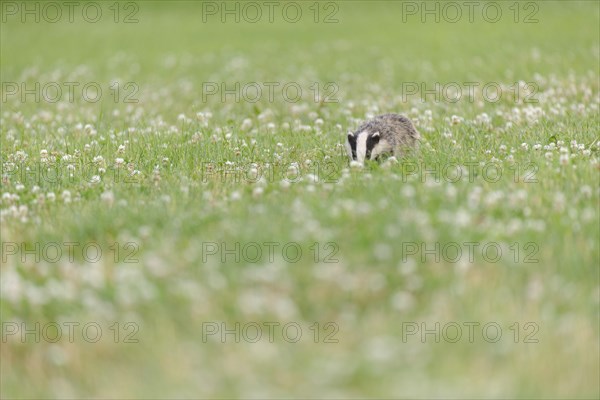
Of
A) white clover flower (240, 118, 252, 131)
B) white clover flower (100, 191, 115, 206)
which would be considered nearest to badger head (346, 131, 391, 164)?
white clover flower (240, 118, 252, 131)

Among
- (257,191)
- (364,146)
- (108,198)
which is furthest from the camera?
(364,146)

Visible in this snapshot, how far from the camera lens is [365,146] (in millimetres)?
11312

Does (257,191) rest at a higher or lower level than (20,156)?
lower

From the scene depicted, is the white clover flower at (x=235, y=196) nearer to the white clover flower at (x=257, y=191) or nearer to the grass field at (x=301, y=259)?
the grass field at (x=301, y=259)

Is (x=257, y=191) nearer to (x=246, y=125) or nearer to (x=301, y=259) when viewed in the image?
(x=301, y=259)

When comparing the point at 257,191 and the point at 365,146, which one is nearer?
the point at 257,191

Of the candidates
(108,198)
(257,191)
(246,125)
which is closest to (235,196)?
(257,191)

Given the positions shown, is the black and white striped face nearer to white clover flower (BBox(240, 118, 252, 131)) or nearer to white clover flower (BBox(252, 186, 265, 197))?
white clover flower (BBox(252, 186, 265, 197))

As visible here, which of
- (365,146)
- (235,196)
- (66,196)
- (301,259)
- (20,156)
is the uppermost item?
(365,146)

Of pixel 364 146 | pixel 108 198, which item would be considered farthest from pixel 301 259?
pixel 364 146

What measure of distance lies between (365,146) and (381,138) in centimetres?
51

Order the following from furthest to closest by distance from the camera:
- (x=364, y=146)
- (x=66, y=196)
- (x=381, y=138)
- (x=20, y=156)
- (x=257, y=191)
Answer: (x=20, y=156) < (x=381, y=138) < (x=364, y=146) < (x=66, y=196) < (x=257, y=191)

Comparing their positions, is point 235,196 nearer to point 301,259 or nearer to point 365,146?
point 301,259

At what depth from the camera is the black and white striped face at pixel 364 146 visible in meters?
11.2
